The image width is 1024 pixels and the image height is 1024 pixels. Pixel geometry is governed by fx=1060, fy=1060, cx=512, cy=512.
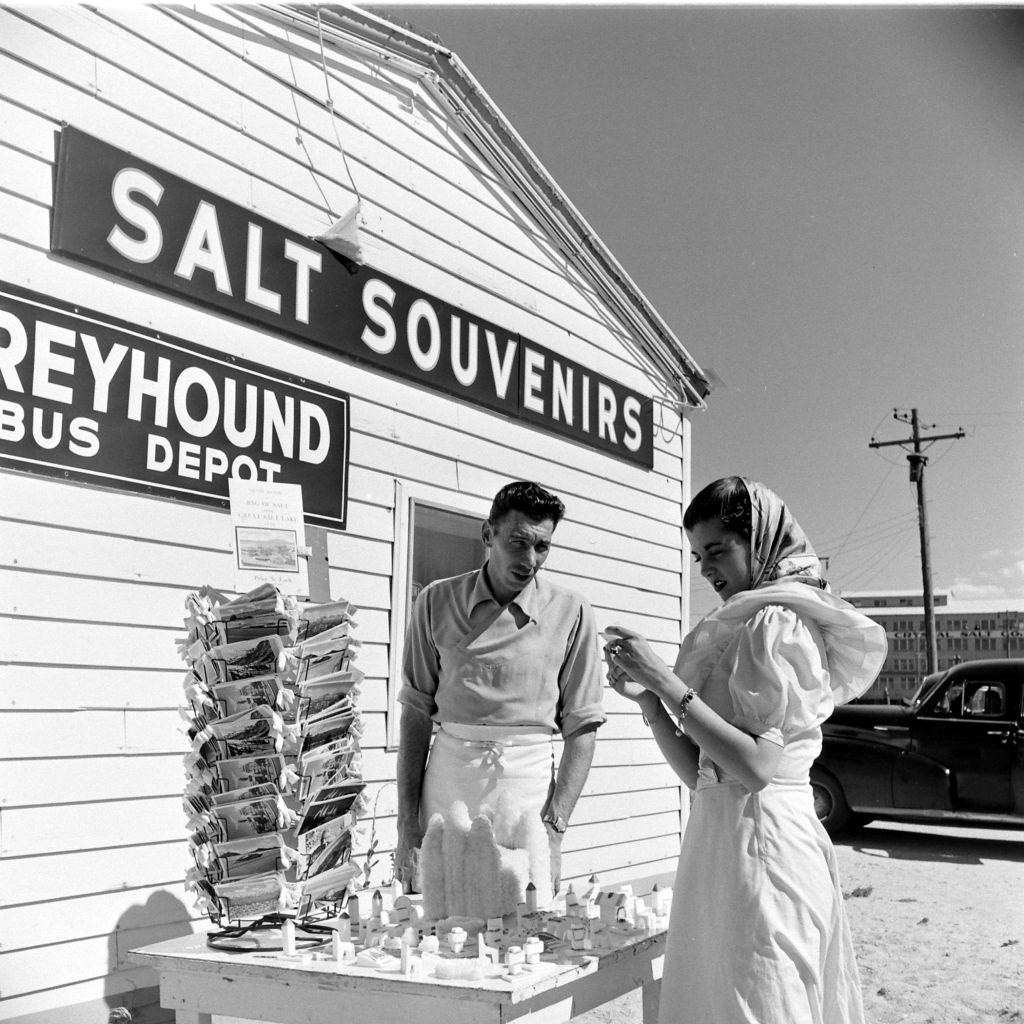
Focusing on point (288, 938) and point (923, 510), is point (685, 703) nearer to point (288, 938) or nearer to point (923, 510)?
point (288, 938)

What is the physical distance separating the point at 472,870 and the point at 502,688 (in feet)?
1.99

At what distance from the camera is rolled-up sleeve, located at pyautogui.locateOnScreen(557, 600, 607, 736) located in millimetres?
3229

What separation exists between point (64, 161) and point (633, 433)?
4493 mm

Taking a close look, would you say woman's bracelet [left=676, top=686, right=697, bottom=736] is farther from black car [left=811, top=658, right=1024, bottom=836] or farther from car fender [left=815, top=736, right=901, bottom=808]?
car fender [left=815, top=736, right=901, bottom=808]

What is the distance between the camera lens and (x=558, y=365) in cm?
671

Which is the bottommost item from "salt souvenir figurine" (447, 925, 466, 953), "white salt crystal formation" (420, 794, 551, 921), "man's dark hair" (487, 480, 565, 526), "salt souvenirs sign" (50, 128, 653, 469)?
"salt souvenir figurine" (447, 925, 466, 953)

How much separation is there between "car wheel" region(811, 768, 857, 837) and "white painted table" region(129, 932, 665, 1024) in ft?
31.9

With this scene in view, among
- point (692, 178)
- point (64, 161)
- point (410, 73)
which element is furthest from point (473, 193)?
point (692, 178)

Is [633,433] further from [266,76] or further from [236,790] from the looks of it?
[236,790]

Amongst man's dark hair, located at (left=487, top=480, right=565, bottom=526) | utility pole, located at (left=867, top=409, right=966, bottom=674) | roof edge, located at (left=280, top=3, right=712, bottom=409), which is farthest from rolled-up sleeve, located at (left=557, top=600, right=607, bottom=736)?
utility pole, located at (left=867, top=409, right=966, bottom=674)

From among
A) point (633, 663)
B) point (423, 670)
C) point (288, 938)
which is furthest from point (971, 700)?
point (288, 938)

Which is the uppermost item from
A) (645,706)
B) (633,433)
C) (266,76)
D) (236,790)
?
(266,76)

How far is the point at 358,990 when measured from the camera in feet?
6.98

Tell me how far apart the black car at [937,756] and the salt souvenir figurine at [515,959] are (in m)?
9.63
